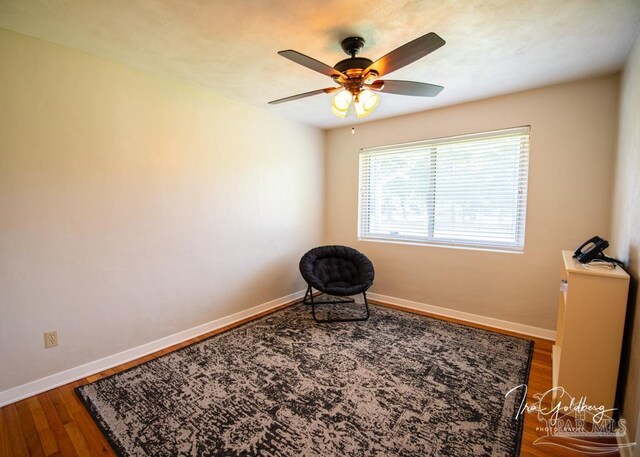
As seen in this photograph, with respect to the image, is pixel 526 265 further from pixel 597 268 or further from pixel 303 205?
pixel 303 205

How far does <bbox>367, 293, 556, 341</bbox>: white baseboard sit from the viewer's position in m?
2.95

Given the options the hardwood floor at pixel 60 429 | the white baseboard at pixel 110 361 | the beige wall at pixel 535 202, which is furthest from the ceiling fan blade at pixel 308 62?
the white baseboard at pixel 110 361

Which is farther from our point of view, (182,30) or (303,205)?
(303,205)

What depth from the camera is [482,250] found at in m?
3.26

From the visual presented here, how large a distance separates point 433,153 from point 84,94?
342 centimetres

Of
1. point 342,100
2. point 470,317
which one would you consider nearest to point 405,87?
point 342,100

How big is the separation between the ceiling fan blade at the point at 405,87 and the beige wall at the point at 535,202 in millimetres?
1504

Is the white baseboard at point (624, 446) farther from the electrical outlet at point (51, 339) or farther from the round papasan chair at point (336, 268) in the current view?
the electrical outlet at point (51, 339)

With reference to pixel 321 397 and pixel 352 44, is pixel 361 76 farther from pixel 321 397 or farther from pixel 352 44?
pixel 321 397

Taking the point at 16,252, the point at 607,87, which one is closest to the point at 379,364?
the point at 16,252

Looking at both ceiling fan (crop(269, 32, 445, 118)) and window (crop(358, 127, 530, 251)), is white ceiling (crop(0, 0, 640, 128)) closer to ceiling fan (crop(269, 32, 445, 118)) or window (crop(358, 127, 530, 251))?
ceiling fan (crop(269, 32, 445, 118))

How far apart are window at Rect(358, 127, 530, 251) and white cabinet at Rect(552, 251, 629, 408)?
140cm

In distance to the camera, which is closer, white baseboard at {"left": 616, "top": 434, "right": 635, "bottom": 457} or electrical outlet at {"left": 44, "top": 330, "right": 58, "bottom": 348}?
white baseboard at {"left": 616, "top": 434, "right": 635, "bottom": 457}

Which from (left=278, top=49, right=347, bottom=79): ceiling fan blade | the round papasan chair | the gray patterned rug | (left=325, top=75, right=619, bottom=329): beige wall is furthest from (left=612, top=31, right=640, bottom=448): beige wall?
the round papasan chair
